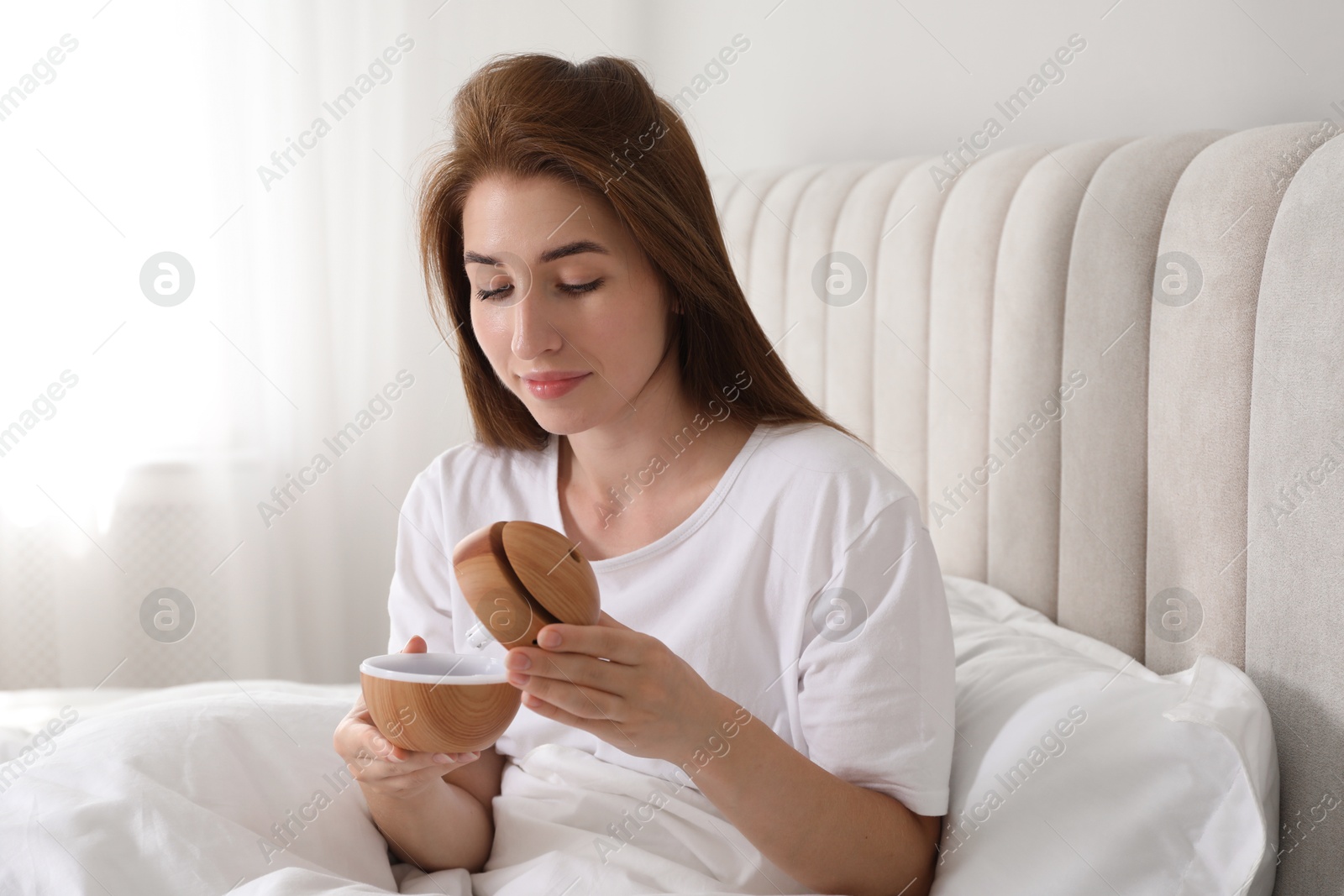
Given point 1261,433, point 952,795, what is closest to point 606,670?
point 952,795

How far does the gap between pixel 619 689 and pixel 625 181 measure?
0.58 metres

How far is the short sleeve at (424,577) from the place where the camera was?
4.43ft

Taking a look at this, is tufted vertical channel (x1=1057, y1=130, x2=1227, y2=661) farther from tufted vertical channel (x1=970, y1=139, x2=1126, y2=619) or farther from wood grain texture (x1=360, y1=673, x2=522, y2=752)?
wood grain texture (x1=360, y1=673, x2=522, y2=752)

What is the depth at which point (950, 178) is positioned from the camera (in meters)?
1.93

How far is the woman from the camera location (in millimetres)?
1036

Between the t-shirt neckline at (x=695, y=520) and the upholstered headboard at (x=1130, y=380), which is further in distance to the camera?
the t-shirt neckline at (x=695, y=520)

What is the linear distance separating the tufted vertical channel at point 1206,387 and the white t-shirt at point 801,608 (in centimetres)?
39

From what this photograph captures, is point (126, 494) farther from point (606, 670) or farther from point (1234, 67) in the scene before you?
point (1234, 67)

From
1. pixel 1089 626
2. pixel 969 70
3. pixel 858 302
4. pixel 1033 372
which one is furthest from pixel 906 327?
pixel 1089 626

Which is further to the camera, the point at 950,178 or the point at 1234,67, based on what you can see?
the point at 950,178

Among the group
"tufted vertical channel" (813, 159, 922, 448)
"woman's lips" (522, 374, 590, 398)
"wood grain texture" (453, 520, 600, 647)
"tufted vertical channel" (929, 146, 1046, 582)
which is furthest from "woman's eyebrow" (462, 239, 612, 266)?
"tufted vertical channel" (813, 159, 922, 448)

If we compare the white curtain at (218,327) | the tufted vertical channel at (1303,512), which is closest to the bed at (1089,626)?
the tufted vertical channel at (1303,512)

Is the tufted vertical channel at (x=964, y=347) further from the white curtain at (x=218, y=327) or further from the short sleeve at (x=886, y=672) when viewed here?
the white curtain at (x=218, y=327)

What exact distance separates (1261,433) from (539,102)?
3.00 ft
